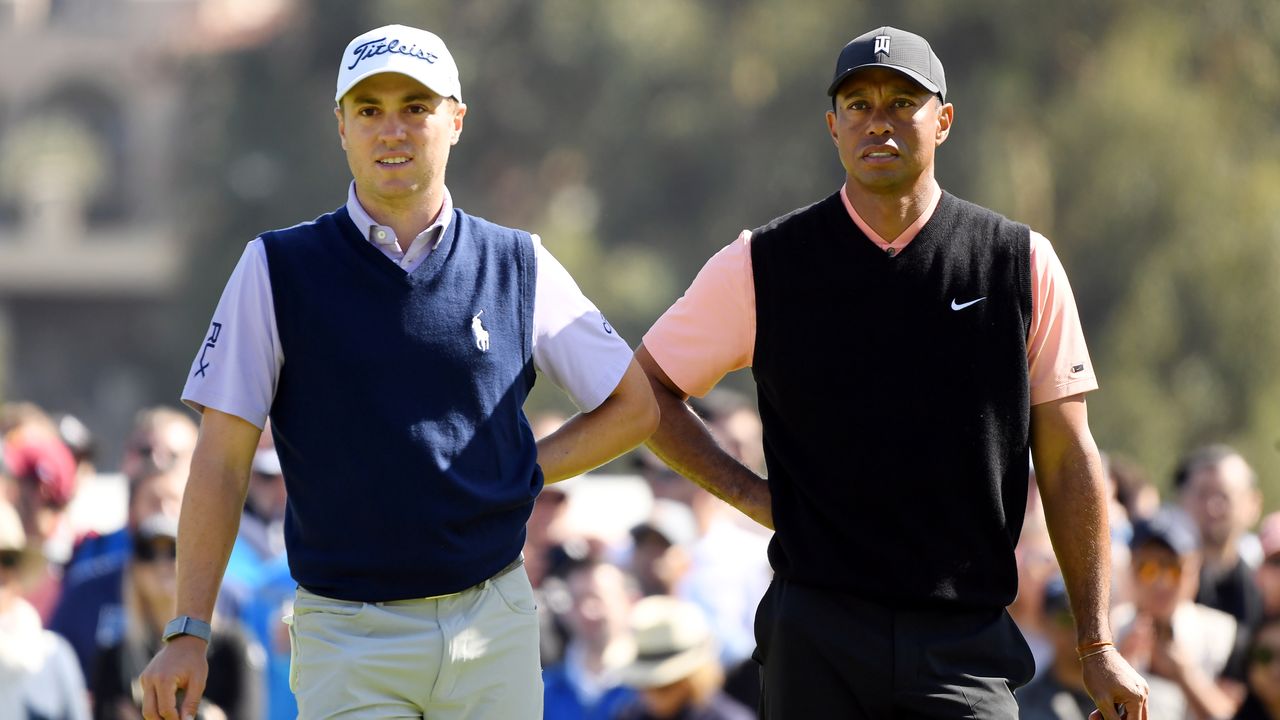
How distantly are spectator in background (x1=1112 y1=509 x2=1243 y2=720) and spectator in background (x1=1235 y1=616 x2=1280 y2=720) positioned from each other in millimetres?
63

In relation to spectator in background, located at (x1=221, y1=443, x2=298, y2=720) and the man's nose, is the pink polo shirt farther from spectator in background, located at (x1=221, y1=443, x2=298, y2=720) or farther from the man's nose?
spectator in background, located at (x1=221, y1=443, x2=298, y2=720)

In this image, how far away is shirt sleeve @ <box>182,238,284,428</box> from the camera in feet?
13.7

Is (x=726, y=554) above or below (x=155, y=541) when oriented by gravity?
below

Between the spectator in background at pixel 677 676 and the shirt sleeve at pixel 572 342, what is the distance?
255 cm

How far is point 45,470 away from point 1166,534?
519 centimetres

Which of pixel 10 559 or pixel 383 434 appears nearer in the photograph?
pixel 383 434

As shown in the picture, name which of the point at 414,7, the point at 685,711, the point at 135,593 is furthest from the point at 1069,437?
the point at 414,7

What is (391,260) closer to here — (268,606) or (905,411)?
(905,411)

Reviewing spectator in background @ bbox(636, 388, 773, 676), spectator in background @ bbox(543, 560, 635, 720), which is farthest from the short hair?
spectator in background @ bbox(543, 560, 635, 720)

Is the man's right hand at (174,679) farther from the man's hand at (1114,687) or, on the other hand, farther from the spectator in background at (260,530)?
the spectator in background at (260,530)

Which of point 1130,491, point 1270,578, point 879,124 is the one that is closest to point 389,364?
point 879,124

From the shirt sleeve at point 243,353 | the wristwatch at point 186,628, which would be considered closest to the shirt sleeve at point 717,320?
the shirt sleeve at point 243,353

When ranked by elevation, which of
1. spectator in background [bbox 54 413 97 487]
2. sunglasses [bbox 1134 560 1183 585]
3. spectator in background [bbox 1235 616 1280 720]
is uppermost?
spectator in background [bbox 54 413 97 487]

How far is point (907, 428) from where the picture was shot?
4.42 metres
